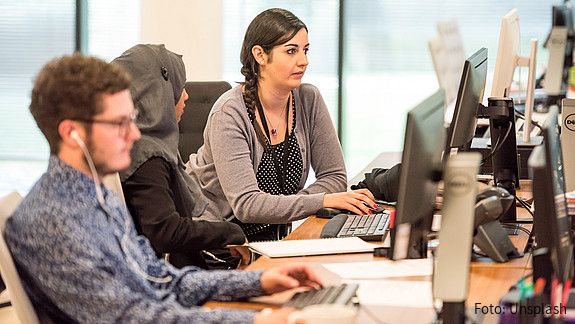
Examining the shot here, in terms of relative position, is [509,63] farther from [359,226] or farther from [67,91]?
[67,91]

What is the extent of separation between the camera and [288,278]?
2199mm

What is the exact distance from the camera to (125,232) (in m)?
2.09

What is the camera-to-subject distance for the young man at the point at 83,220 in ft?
6.05

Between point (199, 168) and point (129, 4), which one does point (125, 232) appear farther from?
point (129, 4)

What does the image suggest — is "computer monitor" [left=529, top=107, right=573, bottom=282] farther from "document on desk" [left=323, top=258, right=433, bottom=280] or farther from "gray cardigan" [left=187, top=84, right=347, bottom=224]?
"gray cardigan" [left=187, top=84, right=347, bottom=224]

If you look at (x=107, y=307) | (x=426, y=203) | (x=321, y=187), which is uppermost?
(x=426, y=203)

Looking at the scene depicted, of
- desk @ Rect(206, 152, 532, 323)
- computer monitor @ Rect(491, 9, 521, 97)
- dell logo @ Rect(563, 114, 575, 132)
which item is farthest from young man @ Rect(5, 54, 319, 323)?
computer monitor @ Rect(491, 9, 521, 97)

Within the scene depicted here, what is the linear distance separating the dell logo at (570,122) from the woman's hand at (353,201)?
0.67m

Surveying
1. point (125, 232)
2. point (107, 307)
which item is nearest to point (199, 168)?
point (125, 232)

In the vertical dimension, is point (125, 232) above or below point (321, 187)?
above

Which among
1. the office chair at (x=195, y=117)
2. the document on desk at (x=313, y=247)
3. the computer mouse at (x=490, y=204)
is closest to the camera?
the computer mouse at (x=490, y=204)

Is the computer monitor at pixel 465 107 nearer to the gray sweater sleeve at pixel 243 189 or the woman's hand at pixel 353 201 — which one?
the woman's hand at pixel 353 201

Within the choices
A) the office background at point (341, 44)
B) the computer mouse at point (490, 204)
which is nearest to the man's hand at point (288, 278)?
the computer mouse at point (490, 204)

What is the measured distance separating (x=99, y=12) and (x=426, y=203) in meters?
5.51
